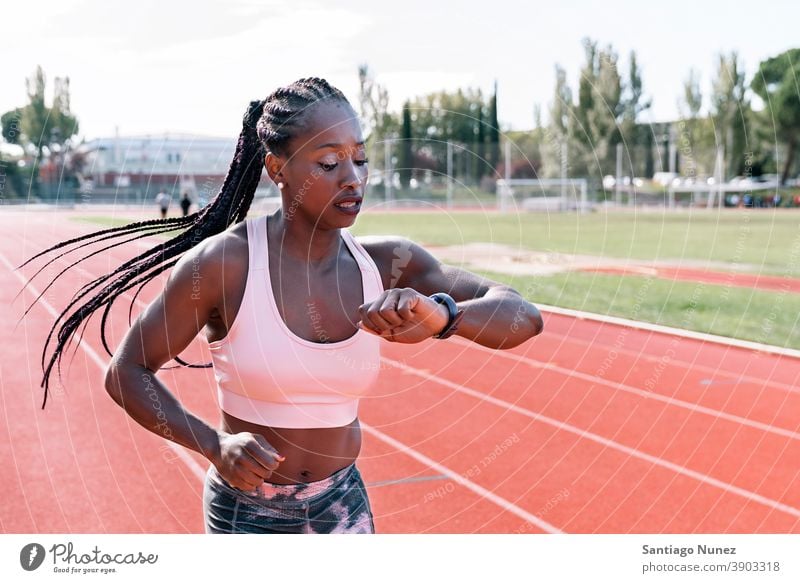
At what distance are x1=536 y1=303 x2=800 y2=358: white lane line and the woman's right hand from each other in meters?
7.80

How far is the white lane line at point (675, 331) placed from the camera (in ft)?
28.8

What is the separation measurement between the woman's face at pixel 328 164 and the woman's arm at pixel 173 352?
22 centimetres

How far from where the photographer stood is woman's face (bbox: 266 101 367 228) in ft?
6.43

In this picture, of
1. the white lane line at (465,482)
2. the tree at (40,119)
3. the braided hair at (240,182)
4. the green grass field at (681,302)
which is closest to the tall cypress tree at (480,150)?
the green grass field at (681,302)

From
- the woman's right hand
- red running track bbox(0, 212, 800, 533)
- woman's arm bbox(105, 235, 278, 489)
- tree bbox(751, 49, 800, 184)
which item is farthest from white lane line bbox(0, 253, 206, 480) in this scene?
tree bbox(751, 49, 800, 184)

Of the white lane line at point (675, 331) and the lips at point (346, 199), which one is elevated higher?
the lips at point (346, 199)

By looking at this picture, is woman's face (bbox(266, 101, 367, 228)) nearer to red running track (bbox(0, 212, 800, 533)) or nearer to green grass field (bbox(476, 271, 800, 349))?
red running track (bbox(0, 212, 800, 533))

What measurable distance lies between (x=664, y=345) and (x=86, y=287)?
750 cm

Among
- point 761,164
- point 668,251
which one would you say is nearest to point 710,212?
point 761,164

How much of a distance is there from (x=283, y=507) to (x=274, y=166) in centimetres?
78

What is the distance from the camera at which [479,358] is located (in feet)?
27.6

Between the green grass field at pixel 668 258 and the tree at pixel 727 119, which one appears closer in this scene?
the green grass field at pixel 668 258

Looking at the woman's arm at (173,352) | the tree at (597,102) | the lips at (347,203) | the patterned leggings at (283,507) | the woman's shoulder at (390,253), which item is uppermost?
the tree at (597,102)

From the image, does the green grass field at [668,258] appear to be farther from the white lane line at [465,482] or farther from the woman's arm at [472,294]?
the woman's arm at [472,294]
